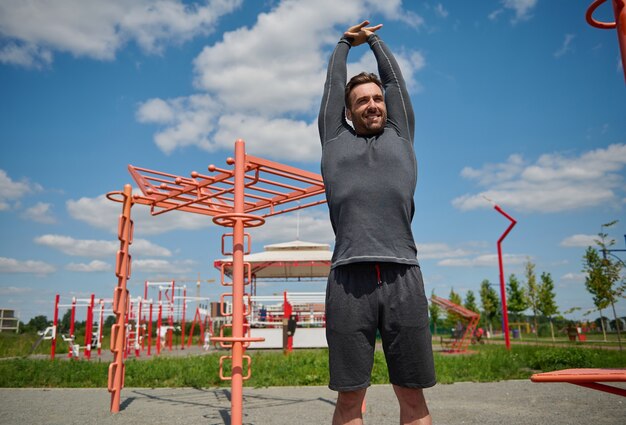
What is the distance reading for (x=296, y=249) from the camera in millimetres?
17375

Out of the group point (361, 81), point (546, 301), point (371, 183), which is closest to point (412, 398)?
point (371, 183)

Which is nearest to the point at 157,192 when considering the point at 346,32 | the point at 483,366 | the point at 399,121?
the point at 346,32

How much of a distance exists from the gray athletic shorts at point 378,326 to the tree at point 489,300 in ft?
96.7

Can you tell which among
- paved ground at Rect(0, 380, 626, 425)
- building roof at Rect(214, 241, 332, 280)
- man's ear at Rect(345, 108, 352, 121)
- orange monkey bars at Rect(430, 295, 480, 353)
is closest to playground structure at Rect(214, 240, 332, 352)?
building roof at Rect(214, 241, 332, 280)

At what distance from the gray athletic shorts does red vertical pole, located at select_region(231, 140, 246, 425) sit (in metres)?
1.99

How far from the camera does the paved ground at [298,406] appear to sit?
165 inches

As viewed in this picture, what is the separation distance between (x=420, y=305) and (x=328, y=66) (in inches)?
47.9

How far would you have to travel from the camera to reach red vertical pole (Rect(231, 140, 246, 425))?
3.52 metres

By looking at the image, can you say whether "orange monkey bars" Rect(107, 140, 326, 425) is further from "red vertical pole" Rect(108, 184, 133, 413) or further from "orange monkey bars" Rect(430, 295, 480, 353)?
"orange monkey bars" Rect(430, 295, 480, 353)

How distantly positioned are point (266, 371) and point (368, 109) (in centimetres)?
624

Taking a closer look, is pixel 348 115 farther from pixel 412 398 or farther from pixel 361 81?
pixel 412 398

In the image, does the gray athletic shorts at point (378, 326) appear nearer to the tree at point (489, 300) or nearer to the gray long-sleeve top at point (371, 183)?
the gray long-sleeve top at point (371, 183)

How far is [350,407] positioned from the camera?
1647 millimetres

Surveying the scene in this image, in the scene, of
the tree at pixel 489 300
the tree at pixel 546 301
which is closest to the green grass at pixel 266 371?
the tree at pixel 546 301
